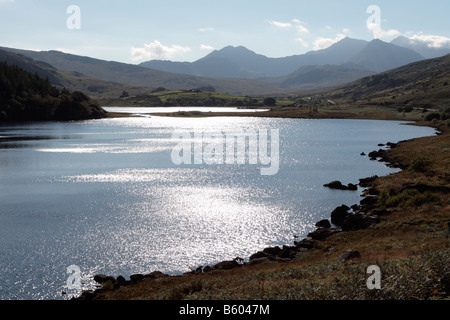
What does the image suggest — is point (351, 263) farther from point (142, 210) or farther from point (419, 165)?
point (419, 165)

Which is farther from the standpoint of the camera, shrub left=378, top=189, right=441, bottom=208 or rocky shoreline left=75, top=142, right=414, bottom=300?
shrub left=378, top=189, right=441, bottom=208

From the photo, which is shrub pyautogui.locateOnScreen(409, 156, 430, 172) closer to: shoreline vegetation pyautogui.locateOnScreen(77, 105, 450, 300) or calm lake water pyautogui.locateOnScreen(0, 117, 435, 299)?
shoreline vegetation pyautogui.locateOnScreen(77, 105, 450, 300)

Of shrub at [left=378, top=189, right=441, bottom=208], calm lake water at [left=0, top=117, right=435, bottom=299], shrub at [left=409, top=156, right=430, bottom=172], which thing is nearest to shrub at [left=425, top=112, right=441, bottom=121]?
calm lake water at [left=0, top=117, right=435, bottom=299]

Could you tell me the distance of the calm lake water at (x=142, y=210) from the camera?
36062 millimetres

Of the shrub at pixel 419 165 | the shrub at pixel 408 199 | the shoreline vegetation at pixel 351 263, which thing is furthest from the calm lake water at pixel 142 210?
the shrub at pixel 419 165

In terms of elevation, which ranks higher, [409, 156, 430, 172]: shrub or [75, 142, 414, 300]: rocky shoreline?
[409, 156, 430, 172]: shrub

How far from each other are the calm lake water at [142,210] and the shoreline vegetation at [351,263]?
9.68 feet

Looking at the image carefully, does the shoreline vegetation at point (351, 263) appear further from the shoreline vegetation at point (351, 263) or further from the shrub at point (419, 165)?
the shrub at point (419, 165)

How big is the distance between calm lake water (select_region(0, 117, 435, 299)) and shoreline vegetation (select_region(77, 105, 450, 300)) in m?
2.95

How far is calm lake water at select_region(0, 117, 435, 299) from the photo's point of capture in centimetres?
3606
